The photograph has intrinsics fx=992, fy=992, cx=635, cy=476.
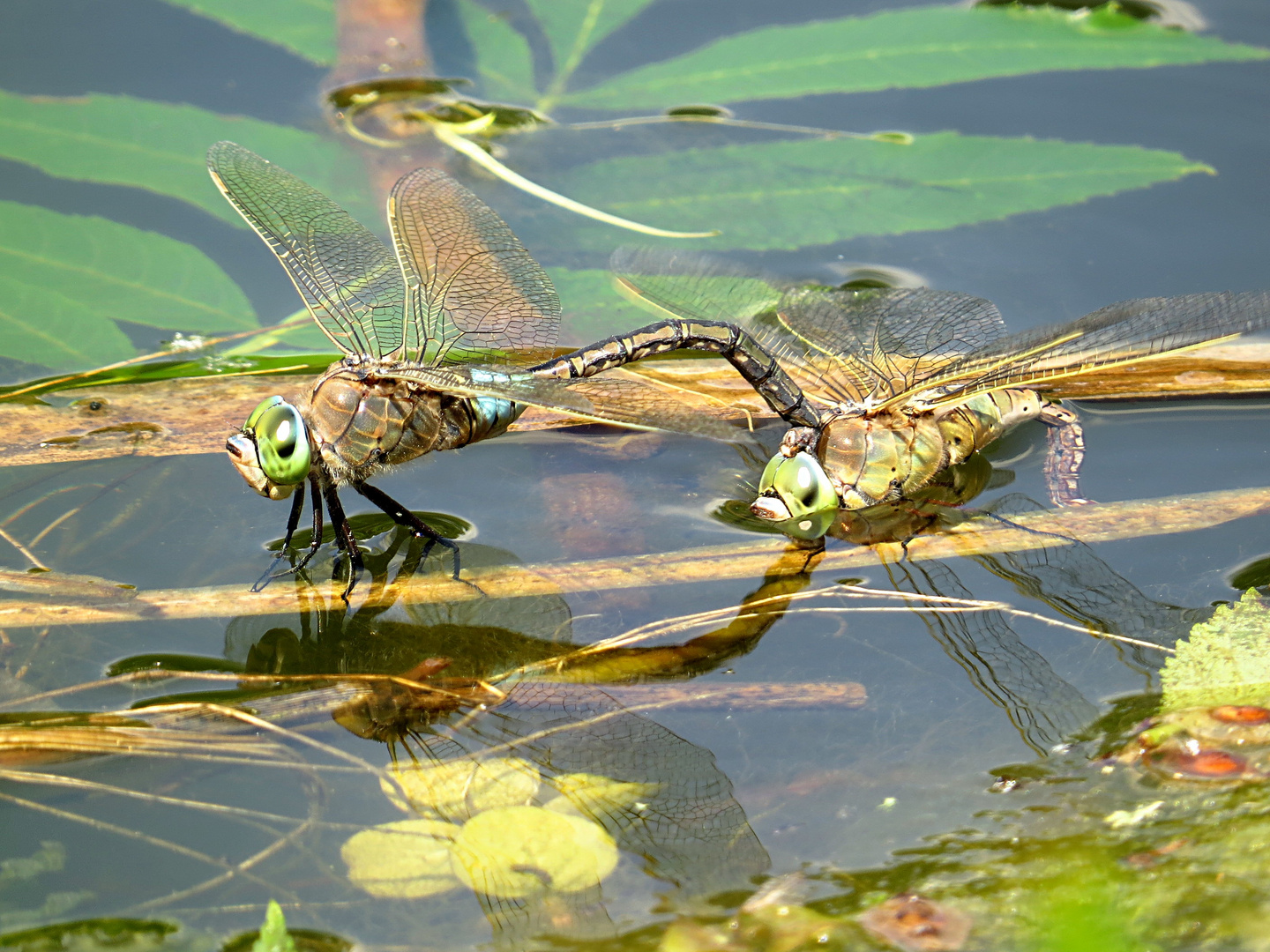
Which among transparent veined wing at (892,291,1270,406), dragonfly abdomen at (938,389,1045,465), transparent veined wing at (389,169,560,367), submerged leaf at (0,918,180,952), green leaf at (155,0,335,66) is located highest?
green leaf at (155,0,335,66)

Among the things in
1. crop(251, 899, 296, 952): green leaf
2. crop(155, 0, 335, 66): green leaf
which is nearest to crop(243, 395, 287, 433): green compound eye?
crop(251, 899, 296, 952): green leaf

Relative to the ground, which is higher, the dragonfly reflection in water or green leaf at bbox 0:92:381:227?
green leaf at bbox 0:92:381:227

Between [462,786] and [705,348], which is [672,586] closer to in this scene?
[462,786]

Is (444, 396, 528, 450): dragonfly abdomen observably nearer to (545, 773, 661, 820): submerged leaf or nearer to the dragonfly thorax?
the dragonfly thorax

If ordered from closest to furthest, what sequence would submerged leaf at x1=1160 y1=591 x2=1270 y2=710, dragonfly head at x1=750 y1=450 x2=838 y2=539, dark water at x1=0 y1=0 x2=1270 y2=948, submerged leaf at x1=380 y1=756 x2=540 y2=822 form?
dark water at x1=0 y1=0 x2=1270 y2=948 < submerged leaf at x1=380 y1=756 x2=540 y2=822 < submerged leaf at x1=1160 y1=591 x2=1270 y2=710 < dragonfly head at x1=750 y1=450 x2=838 y2=539

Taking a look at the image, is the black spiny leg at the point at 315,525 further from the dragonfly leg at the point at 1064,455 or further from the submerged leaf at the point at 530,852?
the dragonfly leg at the point at 1064,455

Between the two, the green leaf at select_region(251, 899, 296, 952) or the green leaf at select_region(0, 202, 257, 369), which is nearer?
the green leaf at select_region(251, 899, 296, 952)

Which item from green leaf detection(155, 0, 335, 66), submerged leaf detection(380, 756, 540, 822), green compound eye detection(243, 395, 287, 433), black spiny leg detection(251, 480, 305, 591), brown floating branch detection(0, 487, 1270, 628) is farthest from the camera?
green leaf detection(155, 0, 335, 66)

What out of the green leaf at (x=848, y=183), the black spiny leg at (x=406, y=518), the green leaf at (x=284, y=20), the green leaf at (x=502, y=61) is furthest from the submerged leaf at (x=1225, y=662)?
the green leaf at (x=284, y=20)
